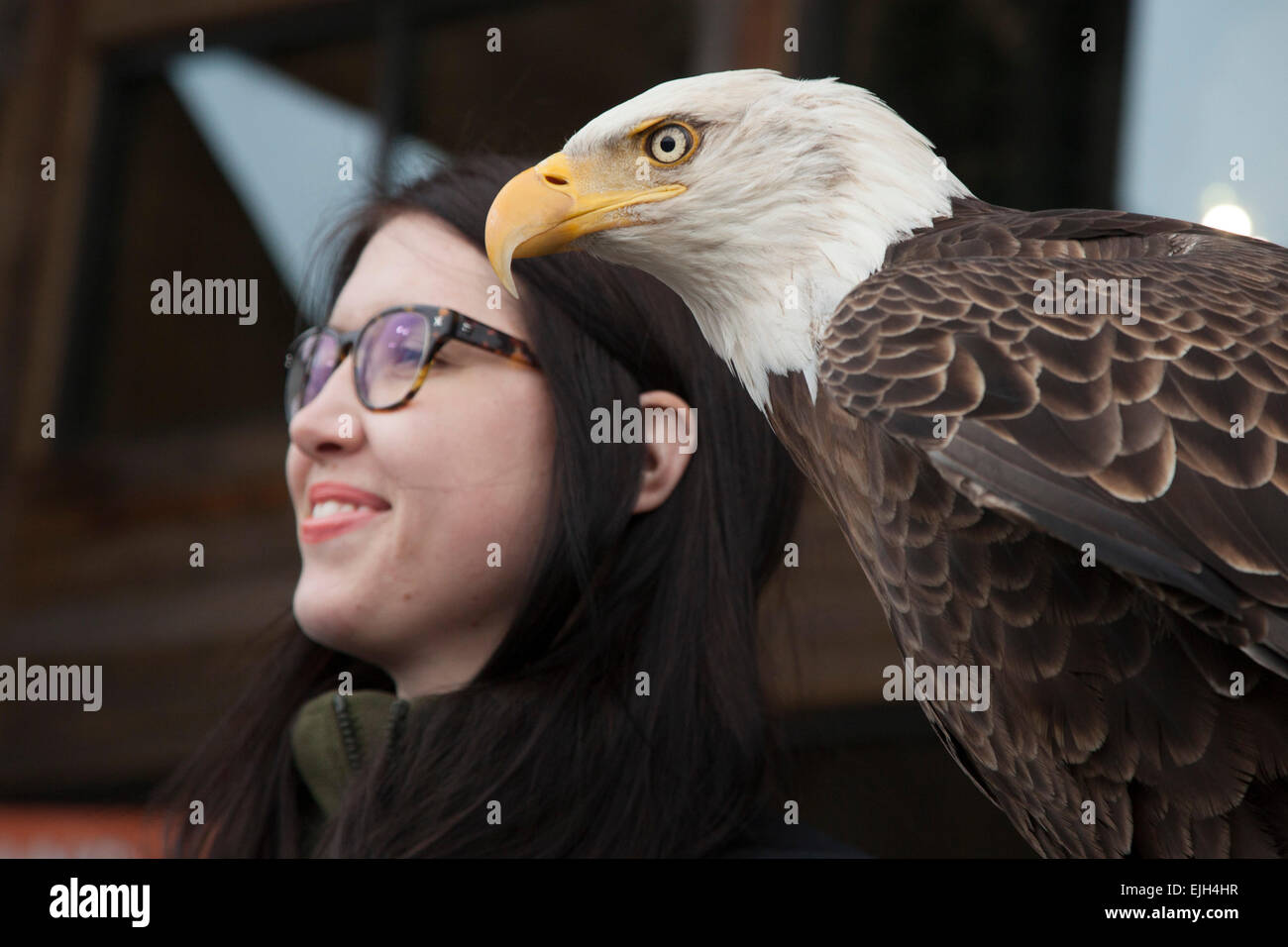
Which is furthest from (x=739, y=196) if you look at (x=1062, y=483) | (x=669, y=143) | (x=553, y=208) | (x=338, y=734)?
(x=338, y=734)

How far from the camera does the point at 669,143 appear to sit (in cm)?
167

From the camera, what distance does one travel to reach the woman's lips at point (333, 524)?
1.87 m

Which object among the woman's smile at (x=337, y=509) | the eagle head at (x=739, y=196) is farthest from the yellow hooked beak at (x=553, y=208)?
the woman's smile at (x=337, y=509)

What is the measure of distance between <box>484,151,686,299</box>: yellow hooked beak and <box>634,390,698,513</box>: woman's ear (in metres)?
0.34

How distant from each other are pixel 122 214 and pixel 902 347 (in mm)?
5509

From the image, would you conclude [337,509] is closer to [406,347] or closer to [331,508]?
[331,508]

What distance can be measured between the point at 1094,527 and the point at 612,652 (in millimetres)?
766

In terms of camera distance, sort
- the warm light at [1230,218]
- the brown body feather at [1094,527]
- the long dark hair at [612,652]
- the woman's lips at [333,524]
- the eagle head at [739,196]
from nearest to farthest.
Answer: the brown body feather at [1094,527]
the eagle head at [739,196]
the long dark hair at [612,652]
the woman's lips at [333,524]
the warm light at [1230,218]

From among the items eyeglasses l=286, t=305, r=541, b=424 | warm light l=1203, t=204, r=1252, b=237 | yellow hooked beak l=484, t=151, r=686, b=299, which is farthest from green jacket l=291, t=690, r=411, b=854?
warm light l=1203, t=204, r=1252, b=237

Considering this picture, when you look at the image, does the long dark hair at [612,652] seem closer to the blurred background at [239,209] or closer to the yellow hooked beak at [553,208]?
the yellow hooked beak at [553,208]

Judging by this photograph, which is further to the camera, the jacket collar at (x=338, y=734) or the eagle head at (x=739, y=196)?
the jacket collar at (x=338, y=734)

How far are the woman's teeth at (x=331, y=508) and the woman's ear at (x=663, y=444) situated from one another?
1.34 feet

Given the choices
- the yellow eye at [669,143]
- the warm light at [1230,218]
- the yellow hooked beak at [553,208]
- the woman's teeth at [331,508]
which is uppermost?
the warm light at [1230,218]
